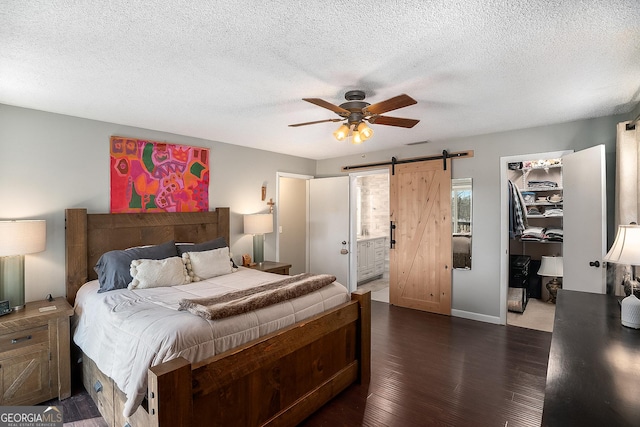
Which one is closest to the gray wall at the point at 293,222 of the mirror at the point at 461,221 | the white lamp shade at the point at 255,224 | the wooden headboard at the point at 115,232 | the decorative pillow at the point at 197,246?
the white lamp shade at the point at 255,224

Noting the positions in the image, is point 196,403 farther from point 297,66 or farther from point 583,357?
point 297,66

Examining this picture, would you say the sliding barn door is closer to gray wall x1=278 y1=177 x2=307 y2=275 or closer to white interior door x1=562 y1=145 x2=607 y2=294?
white interior door x1=562 y1=145 x2=607 y2=294

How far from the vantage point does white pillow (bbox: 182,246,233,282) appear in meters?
3.29

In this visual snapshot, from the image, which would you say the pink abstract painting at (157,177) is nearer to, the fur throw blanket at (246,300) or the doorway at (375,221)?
the fur throw blanket at (246,300)

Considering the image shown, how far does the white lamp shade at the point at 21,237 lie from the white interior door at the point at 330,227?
12.5 feet

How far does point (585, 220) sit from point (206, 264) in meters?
3.80

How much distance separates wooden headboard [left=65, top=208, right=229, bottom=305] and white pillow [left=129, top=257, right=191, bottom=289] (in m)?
0.65

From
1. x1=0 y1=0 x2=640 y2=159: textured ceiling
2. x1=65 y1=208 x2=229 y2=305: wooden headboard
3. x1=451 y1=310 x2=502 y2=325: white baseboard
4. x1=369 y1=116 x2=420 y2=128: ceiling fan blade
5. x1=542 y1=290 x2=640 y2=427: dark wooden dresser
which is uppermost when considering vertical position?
x1=0 y1=0 x2=640 y2=159: textured ceiling

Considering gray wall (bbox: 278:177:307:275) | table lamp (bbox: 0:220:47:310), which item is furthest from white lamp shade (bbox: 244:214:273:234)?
table lamp (bbox: 0:220:47:310)

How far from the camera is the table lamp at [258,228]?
4488 mm

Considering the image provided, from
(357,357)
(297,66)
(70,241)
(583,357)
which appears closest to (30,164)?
(70,241)

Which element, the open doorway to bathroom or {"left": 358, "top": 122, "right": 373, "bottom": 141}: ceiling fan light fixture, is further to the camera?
the open doorway to bathroom

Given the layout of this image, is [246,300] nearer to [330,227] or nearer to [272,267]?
[272,267]

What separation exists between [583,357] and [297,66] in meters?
2.22
